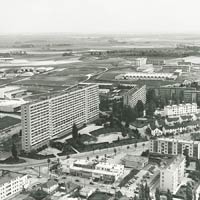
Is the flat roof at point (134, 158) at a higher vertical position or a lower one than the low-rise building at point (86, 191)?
higher

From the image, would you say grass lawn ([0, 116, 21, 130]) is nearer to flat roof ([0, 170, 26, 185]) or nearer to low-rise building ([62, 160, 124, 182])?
low-rise building ([62, 160, 124, 182])

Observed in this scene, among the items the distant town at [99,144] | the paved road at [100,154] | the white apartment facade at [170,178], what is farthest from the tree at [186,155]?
the paved road at [100,154]

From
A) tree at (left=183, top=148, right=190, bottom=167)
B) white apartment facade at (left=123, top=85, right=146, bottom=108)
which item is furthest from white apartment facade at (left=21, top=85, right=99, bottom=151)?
tree at (left=183, top=148, right=190, bottom=167)


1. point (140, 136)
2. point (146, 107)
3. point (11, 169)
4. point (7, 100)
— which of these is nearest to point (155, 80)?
point (146, 107)

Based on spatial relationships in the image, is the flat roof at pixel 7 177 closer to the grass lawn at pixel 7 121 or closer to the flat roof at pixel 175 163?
the flat roof at pixel 175 163

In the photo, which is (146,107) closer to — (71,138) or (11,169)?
(71,138)

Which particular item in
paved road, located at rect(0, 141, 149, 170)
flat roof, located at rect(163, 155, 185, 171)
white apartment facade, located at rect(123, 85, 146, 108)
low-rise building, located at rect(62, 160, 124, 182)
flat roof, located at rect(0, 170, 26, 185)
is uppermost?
white apartment facade, located at rect(123, 85, 146, 108)
